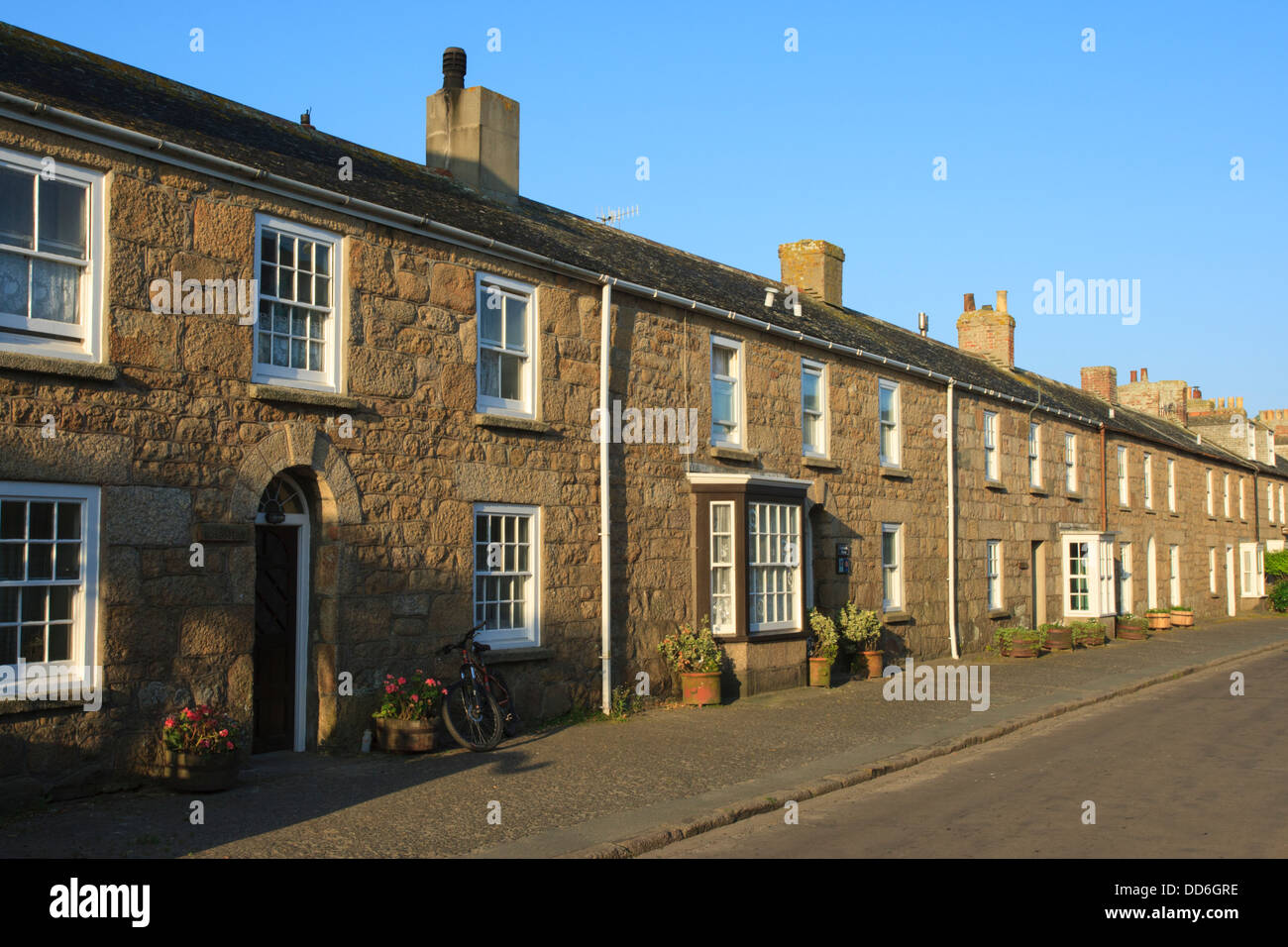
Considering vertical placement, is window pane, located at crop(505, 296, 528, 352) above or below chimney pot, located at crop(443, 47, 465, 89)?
below

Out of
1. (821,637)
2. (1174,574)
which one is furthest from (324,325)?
(1174,574)

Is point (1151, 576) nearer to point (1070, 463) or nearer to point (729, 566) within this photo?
point (1070, 463)

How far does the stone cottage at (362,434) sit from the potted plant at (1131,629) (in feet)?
28.5

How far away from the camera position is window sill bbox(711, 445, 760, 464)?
16328 mm

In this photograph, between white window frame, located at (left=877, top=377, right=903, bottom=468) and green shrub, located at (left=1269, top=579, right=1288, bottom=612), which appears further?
green shrub, located at (left=1269, top=579, right=1288, bottom=612)

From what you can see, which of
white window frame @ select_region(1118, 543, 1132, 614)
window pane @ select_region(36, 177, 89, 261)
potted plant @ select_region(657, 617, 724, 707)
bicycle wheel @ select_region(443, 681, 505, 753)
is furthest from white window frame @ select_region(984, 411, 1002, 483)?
window pane @ select_region(36, 177, 89, 261)

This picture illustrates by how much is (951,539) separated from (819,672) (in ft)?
21.0

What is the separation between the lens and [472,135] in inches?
625

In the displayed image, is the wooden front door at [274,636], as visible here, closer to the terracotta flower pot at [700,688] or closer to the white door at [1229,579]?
the terracotta flower pot at [700,688]

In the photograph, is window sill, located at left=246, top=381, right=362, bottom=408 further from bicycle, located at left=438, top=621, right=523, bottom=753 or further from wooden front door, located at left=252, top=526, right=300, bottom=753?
bicycle, located at left=438, top=621, right=523, bottom=753

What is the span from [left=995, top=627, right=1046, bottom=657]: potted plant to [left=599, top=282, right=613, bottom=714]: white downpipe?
11.3m

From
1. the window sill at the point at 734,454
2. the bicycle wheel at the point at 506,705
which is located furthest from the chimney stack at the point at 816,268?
the bicycle wheel at the point at 506,705

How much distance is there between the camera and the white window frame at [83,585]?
9.02 metres
